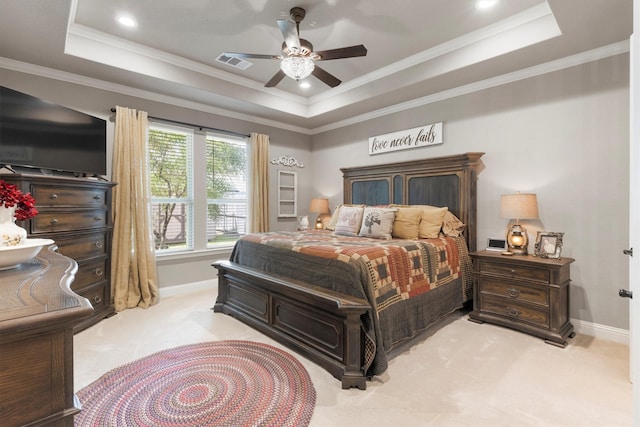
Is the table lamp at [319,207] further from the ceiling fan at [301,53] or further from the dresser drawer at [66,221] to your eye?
the dresser drawer at [66,221]

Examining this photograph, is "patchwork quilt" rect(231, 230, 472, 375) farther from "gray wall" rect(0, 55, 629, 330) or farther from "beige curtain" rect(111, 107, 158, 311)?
"beige curtain" rect(111, 107, 158, 311)

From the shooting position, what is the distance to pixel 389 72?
149 inches

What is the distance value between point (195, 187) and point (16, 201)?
326 cm

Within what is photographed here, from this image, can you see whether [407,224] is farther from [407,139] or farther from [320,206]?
[320,206]

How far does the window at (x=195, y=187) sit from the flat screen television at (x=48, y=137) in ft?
2.27

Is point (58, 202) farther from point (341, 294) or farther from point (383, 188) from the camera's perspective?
point (383, 188)

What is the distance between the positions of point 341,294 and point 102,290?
266cm

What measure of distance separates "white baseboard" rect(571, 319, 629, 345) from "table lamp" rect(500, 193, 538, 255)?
0.81 m

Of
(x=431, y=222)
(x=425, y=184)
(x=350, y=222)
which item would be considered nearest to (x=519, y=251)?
(x=431, y=222)

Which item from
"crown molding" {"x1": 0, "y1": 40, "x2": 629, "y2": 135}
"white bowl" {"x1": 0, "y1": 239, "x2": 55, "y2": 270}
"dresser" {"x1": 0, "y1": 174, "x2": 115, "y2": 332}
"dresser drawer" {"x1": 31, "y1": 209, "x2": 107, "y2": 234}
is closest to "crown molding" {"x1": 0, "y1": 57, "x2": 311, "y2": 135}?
"crown molding" {"x1": 0, "y1": 40, "x2": 629, "y2": 135}

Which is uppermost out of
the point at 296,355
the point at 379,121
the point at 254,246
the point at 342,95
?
the point at 342,95

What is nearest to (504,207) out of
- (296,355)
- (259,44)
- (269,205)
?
(296,355)

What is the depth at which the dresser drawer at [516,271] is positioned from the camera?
2.72 metres

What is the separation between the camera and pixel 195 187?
4.31 meters
